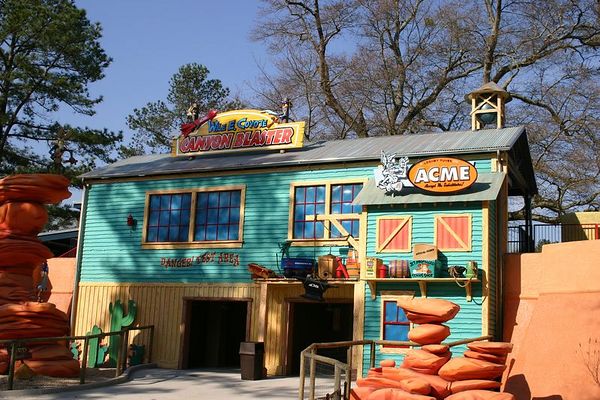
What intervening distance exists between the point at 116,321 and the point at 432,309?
35.9 ft

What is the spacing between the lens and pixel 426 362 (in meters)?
11.8

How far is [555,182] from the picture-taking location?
29.7m

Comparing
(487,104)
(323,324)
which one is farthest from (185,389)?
(487,104)

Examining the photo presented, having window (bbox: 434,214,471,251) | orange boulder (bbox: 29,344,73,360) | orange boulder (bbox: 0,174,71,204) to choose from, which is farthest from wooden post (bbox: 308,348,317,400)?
orange boulder (bbox: 0,174,71,204)

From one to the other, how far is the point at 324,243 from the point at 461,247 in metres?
3.58

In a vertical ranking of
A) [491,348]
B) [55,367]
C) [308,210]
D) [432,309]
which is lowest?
[55,367]

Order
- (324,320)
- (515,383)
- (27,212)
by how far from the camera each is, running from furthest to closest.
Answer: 1. (324,320)
2. (27,212)
3. (515,383)

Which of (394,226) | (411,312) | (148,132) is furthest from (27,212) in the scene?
(148,132)

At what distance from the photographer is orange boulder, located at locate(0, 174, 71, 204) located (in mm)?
18016

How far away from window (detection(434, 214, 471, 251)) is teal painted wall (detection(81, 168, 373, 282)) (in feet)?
8.50

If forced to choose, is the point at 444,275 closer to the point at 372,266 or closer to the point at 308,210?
the point at 372,266

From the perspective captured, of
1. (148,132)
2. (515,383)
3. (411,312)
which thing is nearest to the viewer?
(411,312)

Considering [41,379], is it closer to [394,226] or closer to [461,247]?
[394,226]

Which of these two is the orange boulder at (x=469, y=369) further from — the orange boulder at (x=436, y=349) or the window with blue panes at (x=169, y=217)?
the window with blue panes at (x=169, y=217)
